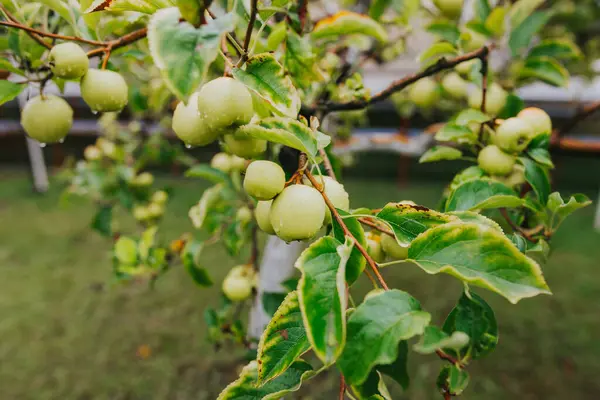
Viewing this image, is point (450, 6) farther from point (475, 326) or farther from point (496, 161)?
point (475, 326)

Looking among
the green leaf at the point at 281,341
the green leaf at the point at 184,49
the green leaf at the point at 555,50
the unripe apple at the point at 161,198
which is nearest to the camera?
the green leaf at the point at 184,49

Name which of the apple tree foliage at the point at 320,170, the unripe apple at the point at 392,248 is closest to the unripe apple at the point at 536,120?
the apple tree foliage at the point at 320,170

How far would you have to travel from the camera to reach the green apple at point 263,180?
1.42ft

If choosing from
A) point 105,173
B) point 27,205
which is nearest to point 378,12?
point 105,173

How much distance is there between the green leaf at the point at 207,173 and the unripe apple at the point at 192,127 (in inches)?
20.7

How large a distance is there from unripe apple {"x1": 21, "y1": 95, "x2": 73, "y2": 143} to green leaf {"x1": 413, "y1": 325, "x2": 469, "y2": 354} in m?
0.53

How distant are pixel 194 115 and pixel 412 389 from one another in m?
1.57

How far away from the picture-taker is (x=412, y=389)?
5.70 feet

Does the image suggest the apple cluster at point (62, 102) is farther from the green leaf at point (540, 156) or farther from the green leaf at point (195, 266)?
the green leaf at point (540, 156)

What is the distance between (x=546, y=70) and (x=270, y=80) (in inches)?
29.6

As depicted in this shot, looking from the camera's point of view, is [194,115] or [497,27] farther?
[497,27]

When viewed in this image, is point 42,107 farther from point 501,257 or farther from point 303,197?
point 501,257

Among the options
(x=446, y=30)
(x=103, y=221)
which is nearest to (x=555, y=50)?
(x=446, y=30)

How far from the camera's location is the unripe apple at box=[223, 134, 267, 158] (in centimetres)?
47
